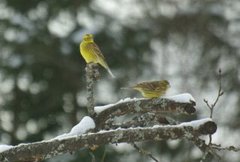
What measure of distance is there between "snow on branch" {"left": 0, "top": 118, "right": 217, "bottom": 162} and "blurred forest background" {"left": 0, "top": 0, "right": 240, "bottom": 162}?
44.3 feet

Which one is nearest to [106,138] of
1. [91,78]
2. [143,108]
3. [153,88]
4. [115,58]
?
[143,108]

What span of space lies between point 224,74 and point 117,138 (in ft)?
53.7

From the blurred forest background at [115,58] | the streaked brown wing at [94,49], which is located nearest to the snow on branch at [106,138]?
the streaked brown wing at [94,49]

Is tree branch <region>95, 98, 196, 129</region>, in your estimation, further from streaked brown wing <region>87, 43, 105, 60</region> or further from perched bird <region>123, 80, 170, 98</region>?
streaked brown wing <region>87, 43, 105, 60</region>

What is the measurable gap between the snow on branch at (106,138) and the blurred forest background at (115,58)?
13.5m

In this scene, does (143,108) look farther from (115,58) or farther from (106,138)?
(115,58)

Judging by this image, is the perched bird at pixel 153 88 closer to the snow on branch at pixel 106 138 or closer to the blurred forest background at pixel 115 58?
the snow on branch at pixel 106 138

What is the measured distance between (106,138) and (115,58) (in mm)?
16093

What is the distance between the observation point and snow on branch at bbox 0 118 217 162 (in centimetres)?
533

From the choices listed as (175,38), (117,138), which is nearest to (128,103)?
(117,138)

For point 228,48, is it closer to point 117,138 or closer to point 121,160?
point 121,160

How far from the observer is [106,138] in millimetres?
5414

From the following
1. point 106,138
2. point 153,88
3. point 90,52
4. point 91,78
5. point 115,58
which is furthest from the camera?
point 115,58

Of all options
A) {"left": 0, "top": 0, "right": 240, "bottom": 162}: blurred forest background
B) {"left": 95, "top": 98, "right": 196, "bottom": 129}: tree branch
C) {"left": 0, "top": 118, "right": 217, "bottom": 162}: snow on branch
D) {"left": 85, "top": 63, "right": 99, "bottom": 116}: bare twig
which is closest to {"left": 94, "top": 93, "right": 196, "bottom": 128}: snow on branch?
{"left": 95, "top": 98, "right": 196, "bottom": 129}: tree branch
